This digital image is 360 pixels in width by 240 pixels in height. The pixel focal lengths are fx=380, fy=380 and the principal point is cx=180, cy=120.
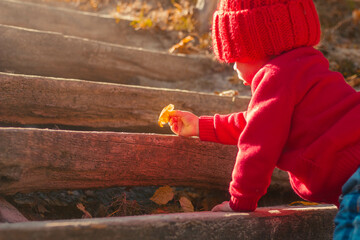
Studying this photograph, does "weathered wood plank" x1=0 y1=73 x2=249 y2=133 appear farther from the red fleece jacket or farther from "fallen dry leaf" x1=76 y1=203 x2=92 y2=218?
the red fleece jacket

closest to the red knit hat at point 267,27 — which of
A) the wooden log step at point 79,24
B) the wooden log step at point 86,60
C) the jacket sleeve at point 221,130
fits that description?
the jacket sleeve at point 221,130

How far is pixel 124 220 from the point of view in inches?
42.8

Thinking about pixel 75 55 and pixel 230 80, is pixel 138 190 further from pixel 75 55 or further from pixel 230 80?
pixel 230 80

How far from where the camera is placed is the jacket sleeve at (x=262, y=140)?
1.37 metres

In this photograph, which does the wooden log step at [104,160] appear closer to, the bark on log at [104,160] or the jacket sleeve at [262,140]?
the bark on log at [104,160]

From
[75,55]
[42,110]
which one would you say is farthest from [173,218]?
[75,55]

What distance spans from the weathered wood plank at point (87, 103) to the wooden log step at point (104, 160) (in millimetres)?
472

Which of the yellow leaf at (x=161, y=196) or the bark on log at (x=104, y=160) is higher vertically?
the bark on log at (x=104, y=160)

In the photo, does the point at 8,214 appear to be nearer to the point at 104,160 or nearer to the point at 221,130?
the point at 104,160

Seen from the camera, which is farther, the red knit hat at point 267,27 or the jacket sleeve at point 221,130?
the jacket sleeve at point 221,130

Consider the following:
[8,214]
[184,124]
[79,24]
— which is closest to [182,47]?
[79,24]

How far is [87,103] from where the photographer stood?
1980mm

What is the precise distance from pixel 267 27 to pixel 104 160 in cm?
84

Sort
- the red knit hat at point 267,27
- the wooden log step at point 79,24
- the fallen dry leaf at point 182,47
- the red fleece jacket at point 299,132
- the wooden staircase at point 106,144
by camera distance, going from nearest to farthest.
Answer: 1. the wooden staircase at point 106,144
2. the red fleece jacket at point 299,132
3. the red knit hat at point 267,27
4. the wooden log step at point 79,24
5. the fallen dry leaf at point 182,47
